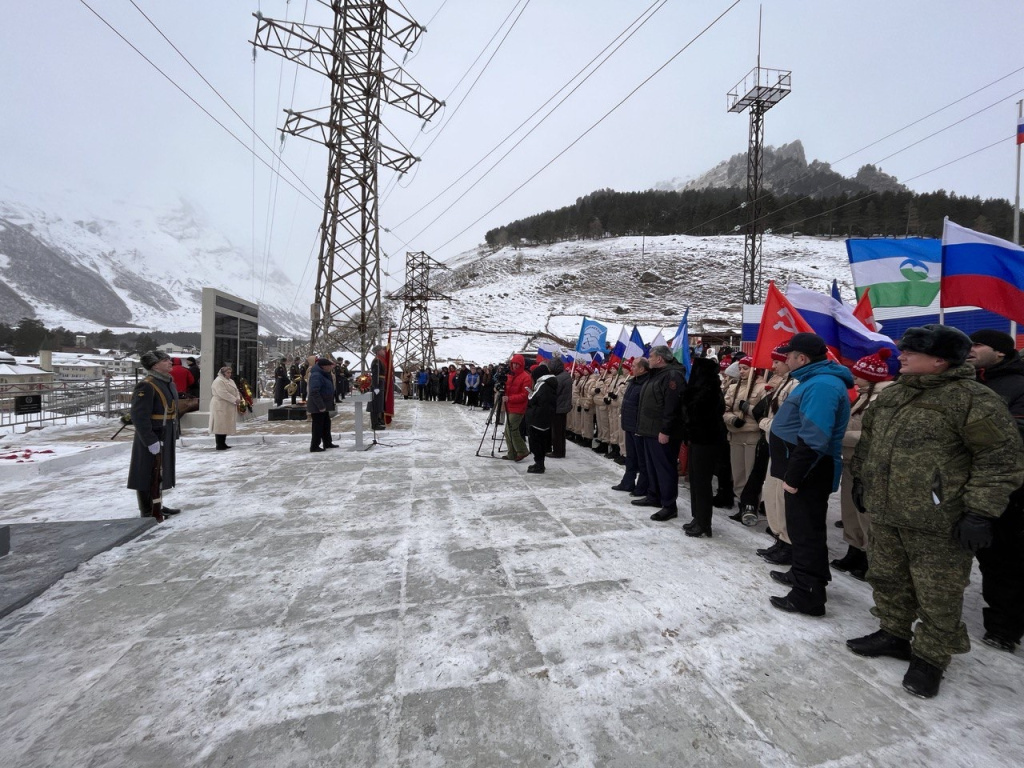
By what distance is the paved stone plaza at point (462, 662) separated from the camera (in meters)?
1.95

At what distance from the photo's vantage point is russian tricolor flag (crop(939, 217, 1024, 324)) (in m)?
3.55

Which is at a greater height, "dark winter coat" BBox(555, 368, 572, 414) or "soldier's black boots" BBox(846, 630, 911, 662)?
"dark winter coat" BBox(555, 368, 572, 414)

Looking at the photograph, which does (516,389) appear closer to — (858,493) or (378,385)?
(378,385)

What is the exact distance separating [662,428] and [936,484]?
8.31ft

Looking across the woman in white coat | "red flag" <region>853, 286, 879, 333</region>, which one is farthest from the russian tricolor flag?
the woman in white coat

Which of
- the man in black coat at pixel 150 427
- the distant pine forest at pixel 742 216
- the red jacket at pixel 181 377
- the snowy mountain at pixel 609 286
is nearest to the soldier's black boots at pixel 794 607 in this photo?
the man in black coat at pixel 150 427

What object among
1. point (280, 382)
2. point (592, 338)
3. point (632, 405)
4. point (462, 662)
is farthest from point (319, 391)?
point (280, 382)

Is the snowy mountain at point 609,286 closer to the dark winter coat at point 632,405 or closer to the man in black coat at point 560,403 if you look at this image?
the man in black coat at point 560,403

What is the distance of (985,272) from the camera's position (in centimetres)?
362

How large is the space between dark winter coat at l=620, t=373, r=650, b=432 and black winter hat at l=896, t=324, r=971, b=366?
325 centimetres

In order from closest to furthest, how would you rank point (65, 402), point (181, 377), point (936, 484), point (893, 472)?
point (936, 484) < point (893, 472) < point (181, 377) < point (65, 402)

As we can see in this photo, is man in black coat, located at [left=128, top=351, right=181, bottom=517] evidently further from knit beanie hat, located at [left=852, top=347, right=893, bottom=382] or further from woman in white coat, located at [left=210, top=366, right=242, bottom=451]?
knit beanie hat, located at [left=852, top=347, right=893, bottom=382]

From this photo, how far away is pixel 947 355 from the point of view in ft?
7.34

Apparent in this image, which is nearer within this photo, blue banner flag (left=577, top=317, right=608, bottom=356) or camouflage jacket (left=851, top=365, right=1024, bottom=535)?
camouflage jacket (left=851, top=365, right=1024, bottom=535)
